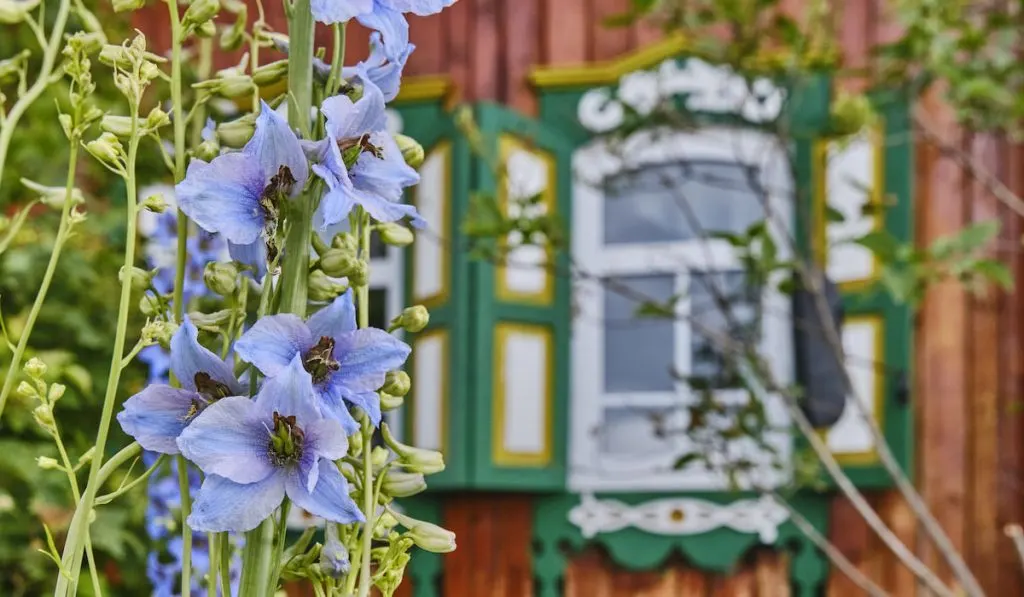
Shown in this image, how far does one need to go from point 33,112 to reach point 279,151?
7.30 ft

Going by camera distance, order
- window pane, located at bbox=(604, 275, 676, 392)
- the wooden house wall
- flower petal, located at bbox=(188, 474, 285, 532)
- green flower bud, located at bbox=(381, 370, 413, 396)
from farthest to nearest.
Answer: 1. window pane, located at bbox=(604, 275, 676, 392)
2. the wooden house wall
3. green flower bud, located at bbox=(381, 370, 413, 396)
4. flower petal, located at bbox=(188, 474, 285, 532)

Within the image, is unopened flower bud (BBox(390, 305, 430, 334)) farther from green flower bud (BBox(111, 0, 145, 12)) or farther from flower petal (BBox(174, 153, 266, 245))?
green flower bud (BBox(111, 0, 145, 12))

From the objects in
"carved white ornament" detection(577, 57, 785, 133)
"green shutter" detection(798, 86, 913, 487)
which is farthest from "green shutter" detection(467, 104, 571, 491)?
"green shutter" detection(798, 86, 913, 487)

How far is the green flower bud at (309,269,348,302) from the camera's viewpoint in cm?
63

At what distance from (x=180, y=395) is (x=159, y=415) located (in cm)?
1

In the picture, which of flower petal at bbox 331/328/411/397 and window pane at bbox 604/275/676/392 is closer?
flower petal at bbox 331/328/411/397

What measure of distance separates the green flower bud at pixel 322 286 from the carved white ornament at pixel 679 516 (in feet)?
10.1

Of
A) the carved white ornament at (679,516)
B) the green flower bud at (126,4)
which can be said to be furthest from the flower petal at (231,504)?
the carved white ornament at (679,516)

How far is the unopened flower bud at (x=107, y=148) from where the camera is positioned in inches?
28.3

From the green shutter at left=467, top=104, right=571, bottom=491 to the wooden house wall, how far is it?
0.64ft

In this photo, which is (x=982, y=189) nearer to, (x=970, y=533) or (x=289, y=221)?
(x=970, y=533)

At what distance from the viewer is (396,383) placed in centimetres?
69

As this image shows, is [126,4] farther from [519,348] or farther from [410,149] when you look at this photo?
[519,348]

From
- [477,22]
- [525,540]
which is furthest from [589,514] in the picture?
[477,22]
